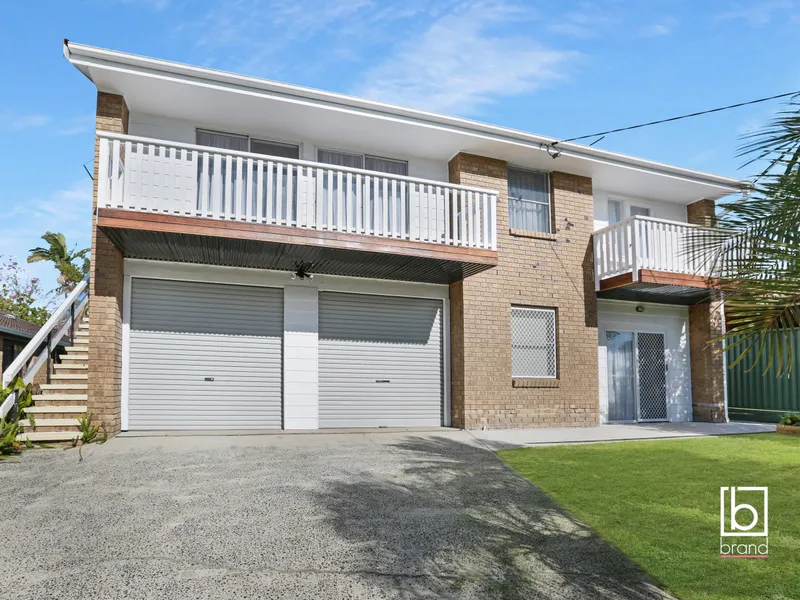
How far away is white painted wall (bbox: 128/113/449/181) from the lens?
11.2 m

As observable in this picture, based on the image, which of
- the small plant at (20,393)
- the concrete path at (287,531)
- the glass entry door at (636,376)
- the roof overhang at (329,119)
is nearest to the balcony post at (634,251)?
the roof overhang at (329,119)

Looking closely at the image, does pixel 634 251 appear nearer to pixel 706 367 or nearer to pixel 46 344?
pixel 706 367

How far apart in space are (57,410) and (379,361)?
19.0 ft

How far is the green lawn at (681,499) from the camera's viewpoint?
4547 mm

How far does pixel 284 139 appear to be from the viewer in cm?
1212

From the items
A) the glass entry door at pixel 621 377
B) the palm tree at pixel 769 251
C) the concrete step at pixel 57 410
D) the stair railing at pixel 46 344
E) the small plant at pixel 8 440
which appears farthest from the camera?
the glass entry door at pixel 621 377

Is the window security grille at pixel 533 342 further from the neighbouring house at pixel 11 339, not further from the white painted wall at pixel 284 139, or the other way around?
the neighbouring house at pixel 11 339

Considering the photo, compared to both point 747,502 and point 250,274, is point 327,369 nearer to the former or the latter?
point 250,274

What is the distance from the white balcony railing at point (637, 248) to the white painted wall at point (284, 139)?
13.1 feet

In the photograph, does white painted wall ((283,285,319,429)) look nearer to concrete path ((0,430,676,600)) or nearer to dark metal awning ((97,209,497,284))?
dark metal awning ((97,209,497,284))

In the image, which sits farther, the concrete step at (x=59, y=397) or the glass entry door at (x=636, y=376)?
the glass entry door at (x=636, y=376)

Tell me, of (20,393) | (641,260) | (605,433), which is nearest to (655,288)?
(641,260)

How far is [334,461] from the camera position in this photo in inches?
334

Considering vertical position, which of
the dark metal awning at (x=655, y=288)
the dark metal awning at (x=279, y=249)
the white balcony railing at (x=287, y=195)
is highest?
the white balcony railing at (x=287, y=195)
